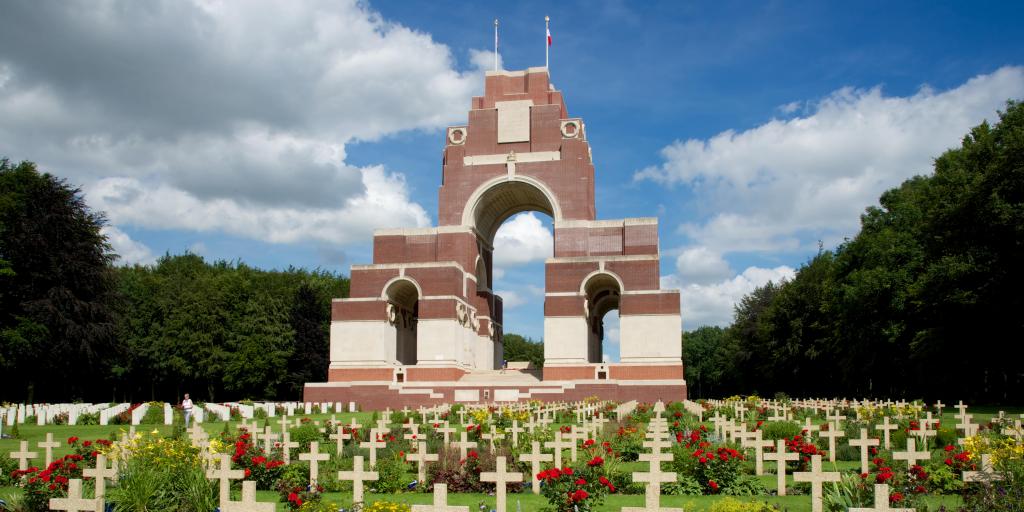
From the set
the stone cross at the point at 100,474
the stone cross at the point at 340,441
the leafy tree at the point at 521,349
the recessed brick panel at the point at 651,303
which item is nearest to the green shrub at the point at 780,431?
the stone cross at the point at 340,441

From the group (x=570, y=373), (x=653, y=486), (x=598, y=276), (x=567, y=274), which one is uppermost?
(x=567, y=274)

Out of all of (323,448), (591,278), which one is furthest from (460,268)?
(323,448)

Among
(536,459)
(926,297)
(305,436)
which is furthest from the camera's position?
(926,297)

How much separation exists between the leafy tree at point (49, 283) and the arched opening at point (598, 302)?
22.5 m

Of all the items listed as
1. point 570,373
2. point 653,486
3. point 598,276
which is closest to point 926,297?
point 598,276

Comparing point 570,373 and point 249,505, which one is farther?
point 570,373

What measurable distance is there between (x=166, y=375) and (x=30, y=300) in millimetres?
16430

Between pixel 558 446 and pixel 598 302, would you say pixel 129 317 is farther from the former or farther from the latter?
pixel 558 446

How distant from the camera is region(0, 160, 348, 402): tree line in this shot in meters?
37.4

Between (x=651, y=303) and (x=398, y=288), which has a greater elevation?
(x=398, y=288)

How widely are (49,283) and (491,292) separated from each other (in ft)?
74.4

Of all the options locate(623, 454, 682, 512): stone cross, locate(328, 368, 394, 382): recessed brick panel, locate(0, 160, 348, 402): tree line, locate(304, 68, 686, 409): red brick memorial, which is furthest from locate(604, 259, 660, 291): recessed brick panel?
locate(623, 454, 682, 512): stone cross

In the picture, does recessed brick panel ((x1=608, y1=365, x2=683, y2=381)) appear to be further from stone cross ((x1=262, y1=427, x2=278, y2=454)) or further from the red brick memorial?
stone cross ((x1=262, y1=427, x2=278, y2=454))

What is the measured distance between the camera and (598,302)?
51.0 meters
